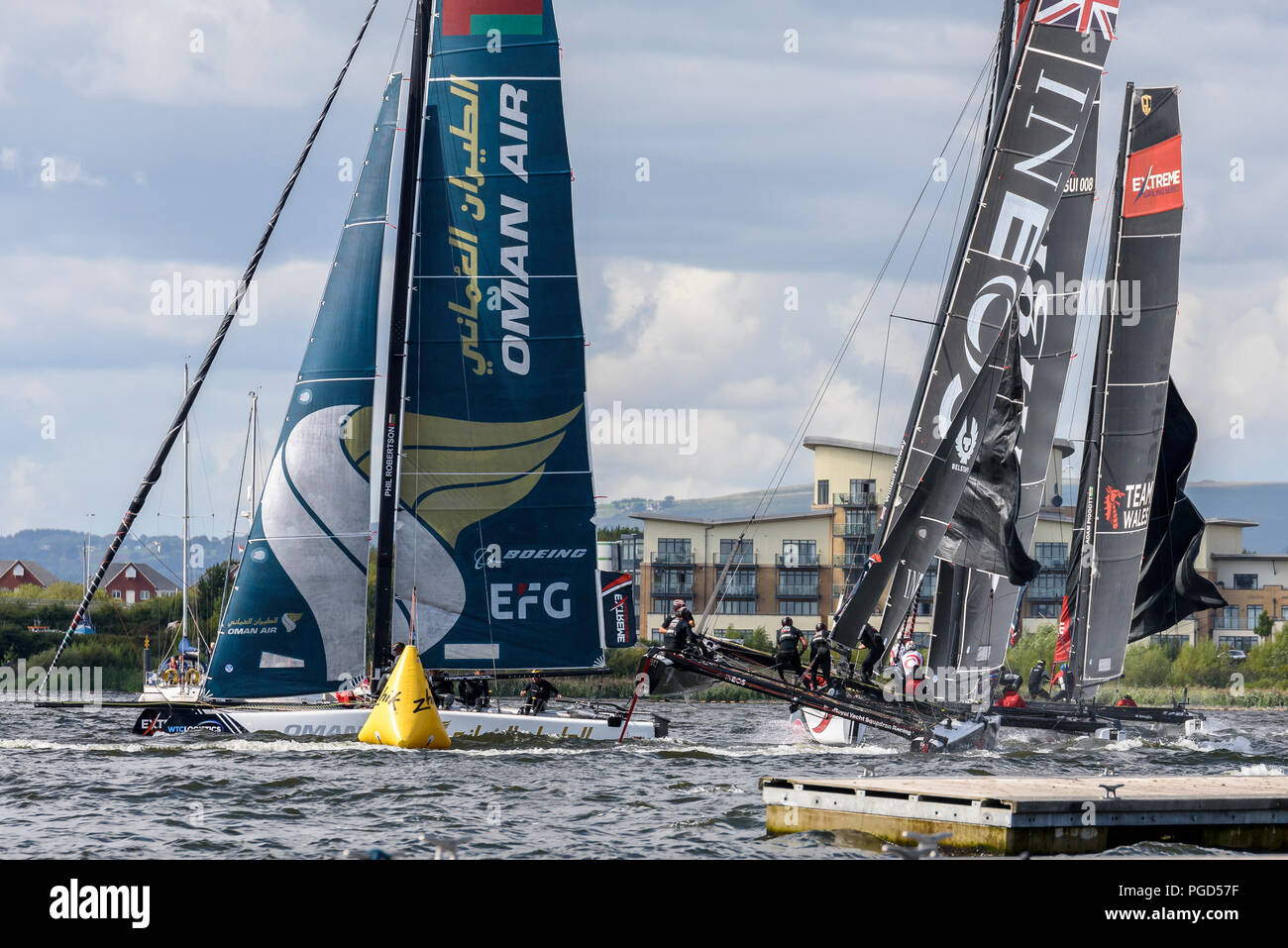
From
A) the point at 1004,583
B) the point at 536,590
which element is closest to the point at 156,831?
the point at 536,590

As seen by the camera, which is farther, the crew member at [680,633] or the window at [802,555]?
the window at [802,555]

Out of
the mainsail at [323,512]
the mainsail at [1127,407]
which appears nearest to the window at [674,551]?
the mainsail at [1127,407]

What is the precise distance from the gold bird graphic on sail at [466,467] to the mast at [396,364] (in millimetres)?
260

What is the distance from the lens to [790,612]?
345 feet

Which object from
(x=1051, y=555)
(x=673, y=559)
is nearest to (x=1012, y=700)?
(x=1051, y=555)

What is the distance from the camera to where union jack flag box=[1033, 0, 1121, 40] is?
32031mm

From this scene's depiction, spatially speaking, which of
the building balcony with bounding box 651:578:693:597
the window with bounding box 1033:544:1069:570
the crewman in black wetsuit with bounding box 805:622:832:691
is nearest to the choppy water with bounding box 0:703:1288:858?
the crewman in black wetsuit with bounding box 805:622:832:691

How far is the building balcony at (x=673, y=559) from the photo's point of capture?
108 m

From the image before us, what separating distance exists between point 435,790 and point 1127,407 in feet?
78.4

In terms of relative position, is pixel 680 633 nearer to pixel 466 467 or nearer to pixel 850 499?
pixel 466 467

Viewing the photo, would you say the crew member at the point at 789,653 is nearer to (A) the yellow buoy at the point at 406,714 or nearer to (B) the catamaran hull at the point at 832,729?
(B) the catamaran hull at the point at 832,729
